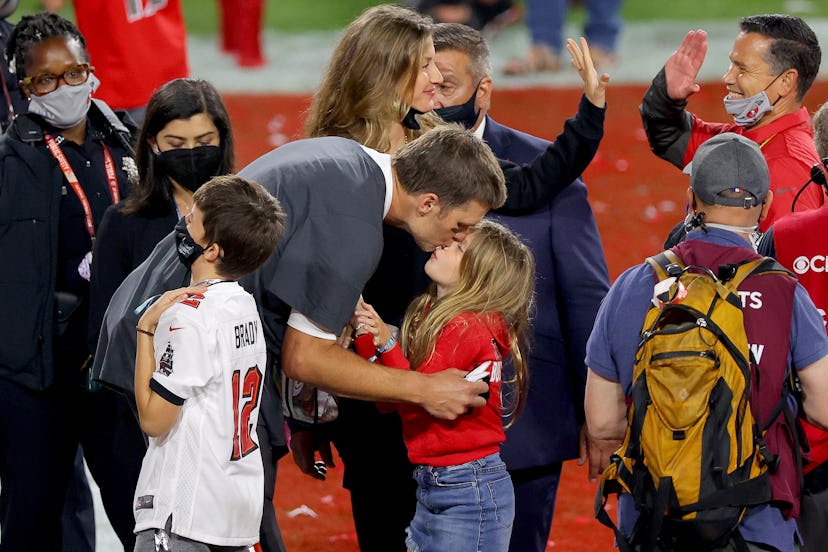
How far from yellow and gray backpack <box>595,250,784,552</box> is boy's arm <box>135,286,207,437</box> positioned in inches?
45.7

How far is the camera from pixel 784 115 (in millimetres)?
4742

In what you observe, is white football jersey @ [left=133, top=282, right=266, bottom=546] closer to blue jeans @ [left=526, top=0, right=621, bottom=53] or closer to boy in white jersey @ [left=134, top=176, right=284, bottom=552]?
boy in white jersey @ [left=134, top=176, right=284, bottom=552]

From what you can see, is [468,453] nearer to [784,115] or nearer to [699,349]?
[699,349]

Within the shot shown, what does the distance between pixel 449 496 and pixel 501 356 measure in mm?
422

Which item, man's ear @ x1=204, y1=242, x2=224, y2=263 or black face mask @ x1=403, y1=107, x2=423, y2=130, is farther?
black face mask @ x1=403, y1=107, x2=423, y2=130

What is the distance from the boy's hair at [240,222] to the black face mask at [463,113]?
1194 mm

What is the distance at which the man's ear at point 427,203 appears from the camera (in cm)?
376

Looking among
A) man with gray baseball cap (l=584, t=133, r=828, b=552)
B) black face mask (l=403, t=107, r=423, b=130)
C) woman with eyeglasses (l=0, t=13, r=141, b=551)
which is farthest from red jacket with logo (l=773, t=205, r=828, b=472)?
woman with eyeglasses (l=0, t=13, r=141, b=551)

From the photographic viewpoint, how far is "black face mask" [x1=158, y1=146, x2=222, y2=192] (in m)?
4.47

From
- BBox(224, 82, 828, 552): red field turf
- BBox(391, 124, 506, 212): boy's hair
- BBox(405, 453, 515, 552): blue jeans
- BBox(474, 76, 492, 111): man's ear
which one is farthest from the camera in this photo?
BBox(224, 82, 828, 552): red field turf

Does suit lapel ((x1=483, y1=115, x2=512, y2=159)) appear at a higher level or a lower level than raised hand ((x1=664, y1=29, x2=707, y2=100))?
lower

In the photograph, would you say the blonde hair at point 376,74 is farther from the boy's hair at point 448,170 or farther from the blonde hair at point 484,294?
the blonde hair at point 484,294

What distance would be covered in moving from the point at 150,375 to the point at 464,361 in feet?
2.90

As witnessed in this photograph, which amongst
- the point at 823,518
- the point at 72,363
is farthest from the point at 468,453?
the point at 72,363
